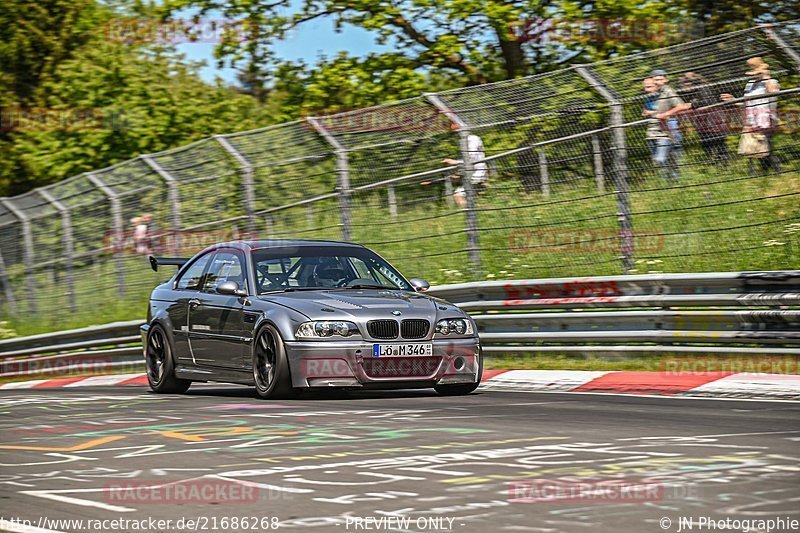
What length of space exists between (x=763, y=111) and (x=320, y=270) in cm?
415

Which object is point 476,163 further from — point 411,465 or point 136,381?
point 411,465

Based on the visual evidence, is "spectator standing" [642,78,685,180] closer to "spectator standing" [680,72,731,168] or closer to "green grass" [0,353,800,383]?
"spectator standing" [680,72,731,168]

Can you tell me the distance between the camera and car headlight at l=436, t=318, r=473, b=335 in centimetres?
1065

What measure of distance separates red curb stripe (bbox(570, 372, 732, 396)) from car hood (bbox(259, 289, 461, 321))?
1.50 metres

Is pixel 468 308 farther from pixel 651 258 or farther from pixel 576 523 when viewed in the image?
pixel 576 523

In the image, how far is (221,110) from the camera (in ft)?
113

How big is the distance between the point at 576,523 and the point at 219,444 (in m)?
3.21

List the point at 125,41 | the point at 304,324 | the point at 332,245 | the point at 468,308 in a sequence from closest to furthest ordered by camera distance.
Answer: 1. the point at 304,324
2. the point at 332,245
3. the point at 468,308
4. the point at 125,41

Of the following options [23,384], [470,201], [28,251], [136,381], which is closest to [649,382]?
[470,201]

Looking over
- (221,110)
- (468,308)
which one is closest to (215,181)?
(468,308)

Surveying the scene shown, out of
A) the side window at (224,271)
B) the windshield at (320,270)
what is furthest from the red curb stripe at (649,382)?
the side window at (224,271)

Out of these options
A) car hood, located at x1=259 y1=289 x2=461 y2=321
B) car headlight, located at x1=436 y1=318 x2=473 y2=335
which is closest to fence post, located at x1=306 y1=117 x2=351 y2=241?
car hood, located at x1=259 y1=289 x2=461 y2=321

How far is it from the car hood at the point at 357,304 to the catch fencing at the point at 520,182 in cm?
268

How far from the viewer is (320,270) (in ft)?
37.9
